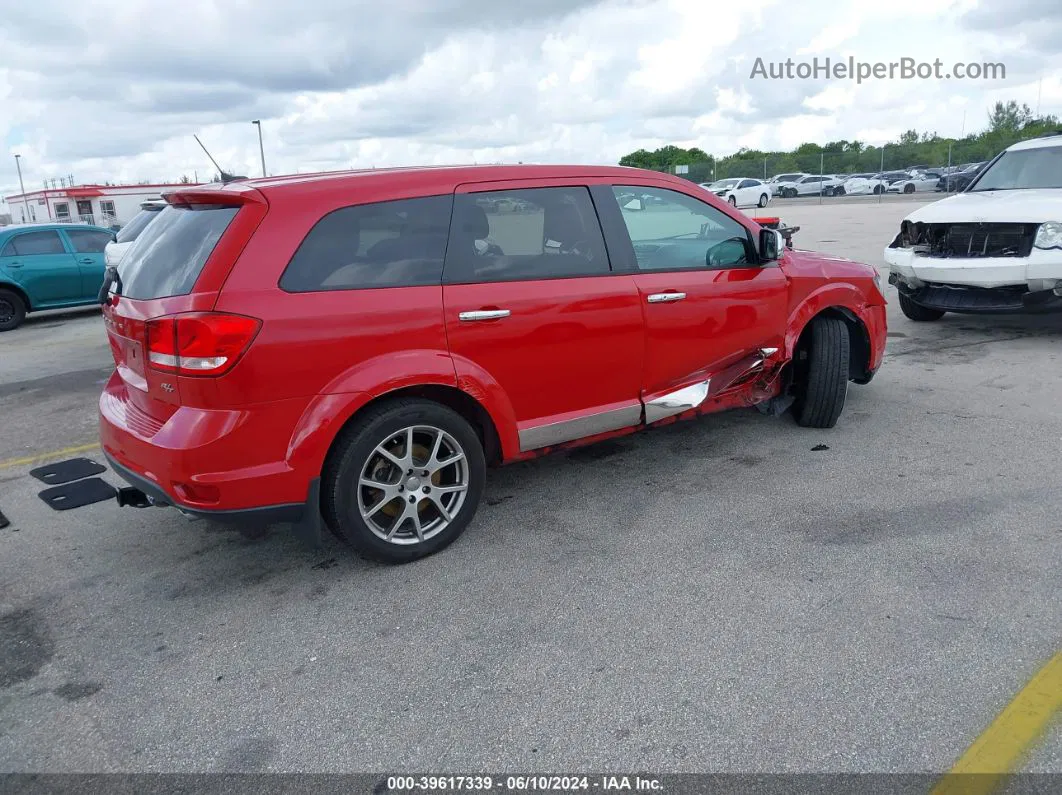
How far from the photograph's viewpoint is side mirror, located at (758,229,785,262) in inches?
189

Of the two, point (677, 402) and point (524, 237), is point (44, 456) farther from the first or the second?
point (677, 402)

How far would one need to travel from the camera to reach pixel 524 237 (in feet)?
13.2

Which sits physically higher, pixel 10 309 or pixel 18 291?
pixel 18 291

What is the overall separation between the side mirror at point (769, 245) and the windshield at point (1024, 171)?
5.07m

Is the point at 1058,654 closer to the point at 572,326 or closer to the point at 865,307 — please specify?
the point at 572,326

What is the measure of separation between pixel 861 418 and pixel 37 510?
5.23 m

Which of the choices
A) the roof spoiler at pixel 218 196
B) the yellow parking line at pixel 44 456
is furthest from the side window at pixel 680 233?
the yellow parking line at pixel 44 456

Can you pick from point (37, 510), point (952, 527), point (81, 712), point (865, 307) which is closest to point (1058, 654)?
point (952, 527)

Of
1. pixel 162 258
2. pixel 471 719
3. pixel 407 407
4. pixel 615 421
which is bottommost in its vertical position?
pixel 471 719

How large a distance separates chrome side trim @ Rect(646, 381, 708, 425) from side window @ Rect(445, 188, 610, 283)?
815mm

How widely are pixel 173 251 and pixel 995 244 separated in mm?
6998

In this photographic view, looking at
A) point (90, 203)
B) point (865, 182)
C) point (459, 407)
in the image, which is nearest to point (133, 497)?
point (459, 407)

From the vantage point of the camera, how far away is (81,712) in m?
2.80

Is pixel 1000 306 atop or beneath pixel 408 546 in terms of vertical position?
atop
